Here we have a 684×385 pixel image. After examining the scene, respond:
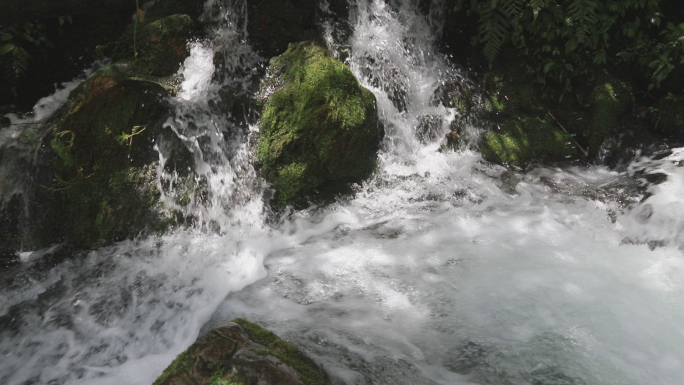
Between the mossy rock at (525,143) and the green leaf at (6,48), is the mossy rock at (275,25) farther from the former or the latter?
the mossy rock at (525,143)

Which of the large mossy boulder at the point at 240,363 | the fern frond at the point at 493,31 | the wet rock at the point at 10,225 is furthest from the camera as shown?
the fern frond at the point at 493,31

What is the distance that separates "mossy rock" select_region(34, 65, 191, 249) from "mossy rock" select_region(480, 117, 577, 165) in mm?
3724

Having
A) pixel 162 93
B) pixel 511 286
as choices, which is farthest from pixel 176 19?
pixel 511 286

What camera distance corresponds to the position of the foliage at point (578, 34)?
549cm

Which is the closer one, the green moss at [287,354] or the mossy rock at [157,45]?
the green moss at [287,354]

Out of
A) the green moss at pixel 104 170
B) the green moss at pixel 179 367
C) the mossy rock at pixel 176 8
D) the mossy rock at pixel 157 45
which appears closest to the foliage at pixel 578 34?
the mossy rock at pixel 176 8

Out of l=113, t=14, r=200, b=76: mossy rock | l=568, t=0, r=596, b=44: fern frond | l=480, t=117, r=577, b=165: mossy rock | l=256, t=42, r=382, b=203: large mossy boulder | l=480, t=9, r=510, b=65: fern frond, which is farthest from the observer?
l=480, t=9, r=510, b=65: fern frond

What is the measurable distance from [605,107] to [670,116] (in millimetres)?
700

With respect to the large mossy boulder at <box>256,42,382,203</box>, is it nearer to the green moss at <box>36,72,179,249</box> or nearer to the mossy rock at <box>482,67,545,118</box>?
the green moss at <box>36,72,179,249</box>

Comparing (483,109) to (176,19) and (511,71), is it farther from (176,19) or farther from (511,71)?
(176,19)

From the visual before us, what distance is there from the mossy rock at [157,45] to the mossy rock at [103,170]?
1.82 feet

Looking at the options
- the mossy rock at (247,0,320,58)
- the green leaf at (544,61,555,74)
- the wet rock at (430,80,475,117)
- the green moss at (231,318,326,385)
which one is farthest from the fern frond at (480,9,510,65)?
the green moss at (231,318,326,385)

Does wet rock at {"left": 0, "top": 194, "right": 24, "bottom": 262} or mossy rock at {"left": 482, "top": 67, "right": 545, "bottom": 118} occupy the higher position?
mossy rock at {"left": 482, "top": 67, "right": 545, "bottom": 118}

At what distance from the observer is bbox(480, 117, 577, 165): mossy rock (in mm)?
5574
